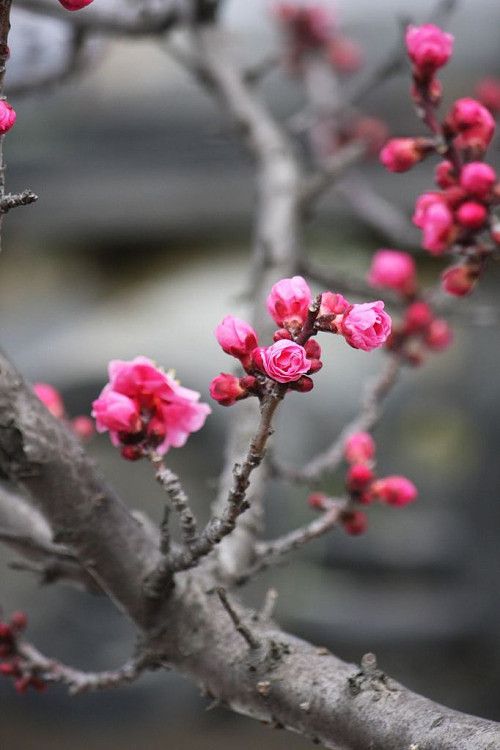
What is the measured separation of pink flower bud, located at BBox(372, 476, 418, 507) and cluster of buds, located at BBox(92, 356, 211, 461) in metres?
0.26

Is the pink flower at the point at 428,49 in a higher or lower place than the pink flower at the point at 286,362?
higher

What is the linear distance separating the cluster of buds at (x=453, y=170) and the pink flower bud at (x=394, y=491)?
0.22m

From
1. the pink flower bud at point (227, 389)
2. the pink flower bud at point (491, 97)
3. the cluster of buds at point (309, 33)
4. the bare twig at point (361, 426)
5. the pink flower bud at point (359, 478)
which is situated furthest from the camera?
the cluster of buds at point (309, 33)

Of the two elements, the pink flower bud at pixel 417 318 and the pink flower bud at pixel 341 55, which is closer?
the pink flower bud at pixel 417 318

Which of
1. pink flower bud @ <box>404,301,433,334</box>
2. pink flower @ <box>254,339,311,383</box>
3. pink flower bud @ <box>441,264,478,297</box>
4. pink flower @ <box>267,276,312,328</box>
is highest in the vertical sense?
pink flower bud @ <box>404,301,433,334</box>

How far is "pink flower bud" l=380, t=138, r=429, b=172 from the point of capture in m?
0.88

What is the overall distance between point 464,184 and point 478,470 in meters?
2.37

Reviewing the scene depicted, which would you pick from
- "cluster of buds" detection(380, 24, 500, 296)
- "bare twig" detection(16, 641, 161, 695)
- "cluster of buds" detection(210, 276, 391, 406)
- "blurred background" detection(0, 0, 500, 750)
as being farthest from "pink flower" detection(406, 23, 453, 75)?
"blurred background" detection(0, 0, 500, 750)

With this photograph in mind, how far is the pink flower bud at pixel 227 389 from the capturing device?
71 cm

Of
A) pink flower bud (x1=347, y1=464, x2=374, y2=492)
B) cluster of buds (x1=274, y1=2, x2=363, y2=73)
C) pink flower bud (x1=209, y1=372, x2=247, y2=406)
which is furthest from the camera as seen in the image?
cluster of buds (x1=274, y1=2, x2=363, y2=73)

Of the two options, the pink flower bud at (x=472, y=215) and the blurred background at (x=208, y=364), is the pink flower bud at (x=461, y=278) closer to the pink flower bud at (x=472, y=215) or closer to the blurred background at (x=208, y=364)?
the pink flower bud at (x=472, y=215)

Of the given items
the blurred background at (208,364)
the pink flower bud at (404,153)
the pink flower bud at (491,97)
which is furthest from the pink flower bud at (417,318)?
the blurred background at (208,364)

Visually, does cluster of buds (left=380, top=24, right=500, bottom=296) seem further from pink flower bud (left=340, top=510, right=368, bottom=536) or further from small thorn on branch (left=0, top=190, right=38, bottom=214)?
small thorn on branch (left=0, top=190, right=38, bottom=214)

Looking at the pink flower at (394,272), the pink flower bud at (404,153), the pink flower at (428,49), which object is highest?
the pink flower at (394,272)
